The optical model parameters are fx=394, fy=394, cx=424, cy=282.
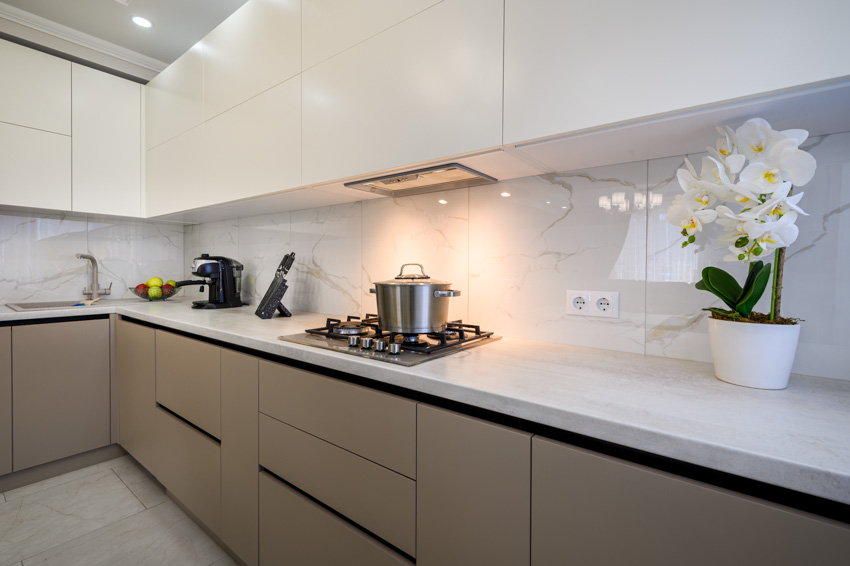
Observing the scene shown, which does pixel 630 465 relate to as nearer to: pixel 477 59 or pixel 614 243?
pixel 614 243

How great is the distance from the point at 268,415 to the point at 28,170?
2175 millimetres

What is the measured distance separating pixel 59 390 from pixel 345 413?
209cm

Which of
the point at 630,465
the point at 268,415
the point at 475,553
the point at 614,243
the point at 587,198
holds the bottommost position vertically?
the point at 475,553

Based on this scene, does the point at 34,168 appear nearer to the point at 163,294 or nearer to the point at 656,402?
the point at 163,294

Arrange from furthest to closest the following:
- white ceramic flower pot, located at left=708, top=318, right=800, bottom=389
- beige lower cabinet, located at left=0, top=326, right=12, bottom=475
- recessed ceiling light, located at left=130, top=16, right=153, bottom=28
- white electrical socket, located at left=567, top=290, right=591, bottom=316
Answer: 1. recessed ceiling light, located at left=130, top=16, right=153, bottom=28
2. beige lower cabinet, located at left=0, top=326, right=12, bottom=475
3. white electrical socket, located at left=567, top=290, right=591, bottom=316
4. white ceramic flower pot, located at left=708, top=318, right=800, bottom=389

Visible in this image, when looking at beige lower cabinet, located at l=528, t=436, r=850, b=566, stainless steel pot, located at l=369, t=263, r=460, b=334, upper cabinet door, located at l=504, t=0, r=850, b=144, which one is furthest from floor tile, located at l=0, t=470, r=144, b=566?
upper cabinet door, located at l=504, t=0, r=850, b=144

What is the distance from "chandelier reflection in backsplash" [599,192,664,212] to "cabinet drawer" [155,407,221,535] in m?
1.68

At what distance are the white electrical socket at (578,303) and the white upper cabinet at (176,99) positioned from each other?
2.09 meters

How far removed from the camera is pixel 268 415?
1331 millimetres

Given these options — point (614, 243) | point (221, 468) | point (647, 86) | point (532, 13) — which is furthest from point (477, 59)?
point (221, 468)

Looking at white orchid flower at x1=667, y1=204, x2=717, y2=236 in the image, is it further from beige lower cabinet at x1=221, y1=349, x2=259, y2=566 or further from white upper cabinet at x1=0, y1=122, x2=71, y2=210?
white upper cabinet at x1=0, y1=122, x2=71, y2=210

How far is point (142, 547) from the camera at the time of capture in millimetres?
1651

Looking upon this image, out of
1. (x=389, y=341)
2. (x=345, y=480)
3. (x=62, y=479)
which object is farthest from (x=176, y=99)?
(x=345, y=480)

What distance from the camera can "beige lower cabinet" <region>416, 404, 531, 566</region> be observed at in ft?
2.54
